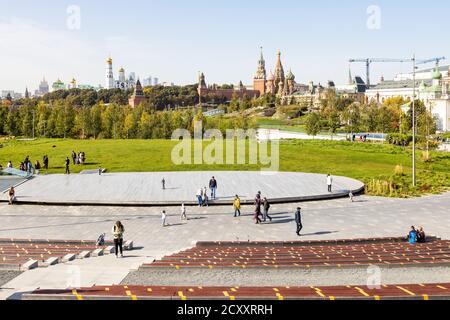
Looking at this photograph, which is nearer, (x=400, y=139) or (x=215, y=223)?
(x=215, y=223)

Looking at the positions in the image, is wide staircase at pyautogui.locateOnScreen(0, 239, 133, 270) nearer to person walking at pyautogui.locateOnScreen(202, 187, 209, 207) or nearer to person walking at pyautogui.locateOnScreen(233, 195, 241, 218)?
person walking at pyautogui.locateOnScreen(233, 195, 241, 218)

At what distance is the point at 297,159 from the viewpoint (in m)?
47.3

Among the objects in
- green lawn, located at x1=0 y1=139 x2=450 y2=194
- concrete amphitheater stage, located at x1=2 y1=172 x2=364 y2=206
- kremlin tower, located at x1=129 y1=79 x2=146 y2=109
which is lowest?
concrete amphitheater stage, located at x1=2 y1=172 x2=364 y2=206

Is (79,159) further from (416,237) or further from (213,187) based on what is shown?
(416,237)

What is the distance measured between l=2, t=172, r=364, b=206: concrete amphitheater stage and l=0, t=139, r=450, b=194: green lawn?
3.64 metres

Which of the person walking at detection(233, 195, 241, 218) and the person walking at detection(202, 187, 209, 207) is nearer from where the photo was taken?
the person walking at detection(233, 195, 241, 218)

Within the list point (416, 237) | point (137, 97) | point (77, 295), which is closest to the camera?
point (77, 295)

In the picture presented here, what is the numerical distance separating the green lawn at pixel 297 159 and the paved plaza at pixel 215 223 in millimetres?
7208

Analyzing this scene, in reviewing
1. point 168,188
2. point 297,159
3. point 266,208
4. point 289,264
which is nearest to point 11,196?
point 168,188

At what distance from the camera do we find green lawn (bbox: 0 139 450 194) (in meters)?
39.7

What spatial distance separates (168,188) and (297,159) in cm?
1972

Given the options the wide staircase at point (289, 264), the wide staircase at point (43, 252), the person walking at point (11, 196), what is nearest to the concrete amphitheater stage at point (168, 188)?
the person walking at point (11, 196)

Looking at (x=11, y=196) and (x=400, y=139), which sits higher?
(x=400, y=139)

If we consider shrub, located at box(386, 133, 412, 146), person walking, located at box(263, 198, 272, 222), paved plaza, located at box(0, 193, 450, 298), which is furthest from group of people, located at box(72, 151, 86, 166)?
shrub, located at box(386, 133, 412, 146)
